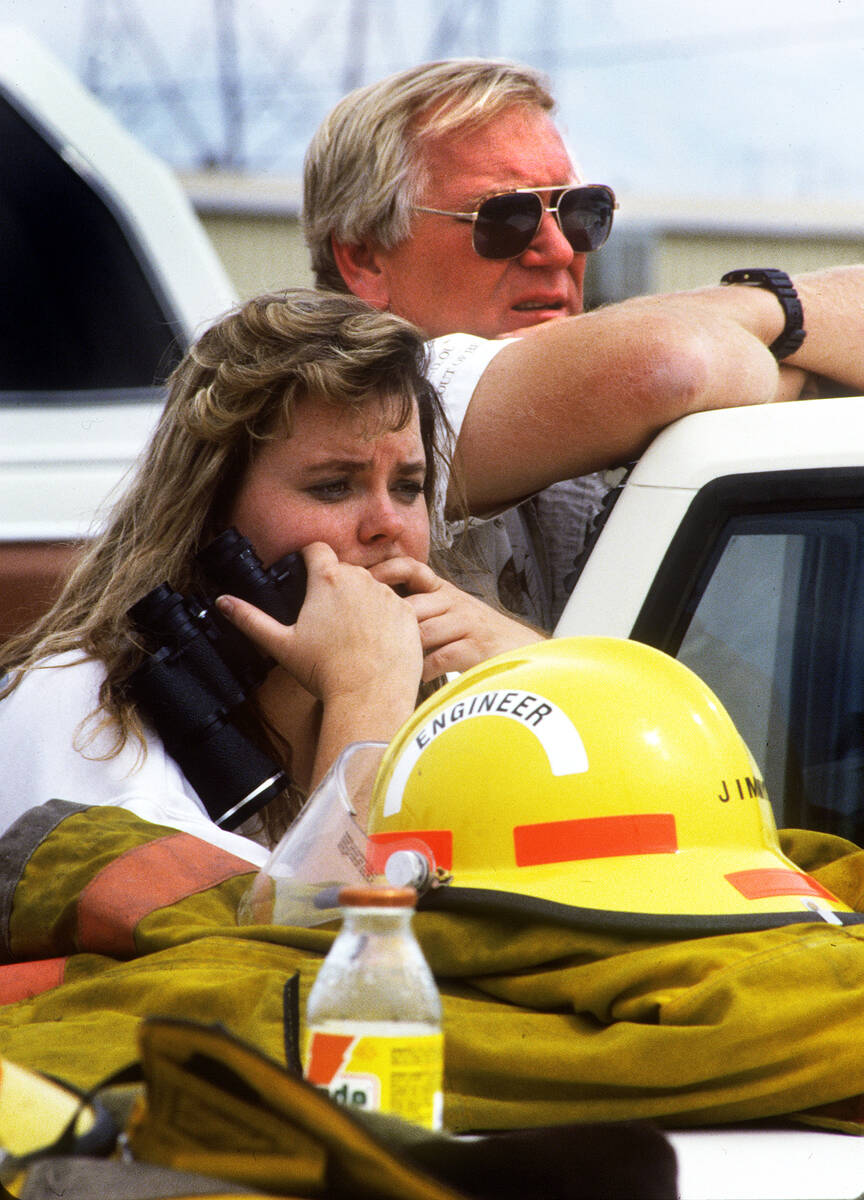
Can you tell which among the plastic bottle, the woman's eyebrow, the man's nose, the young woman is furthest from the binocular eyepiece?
the plastic bottle

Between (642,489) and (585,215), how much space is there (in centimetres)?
108

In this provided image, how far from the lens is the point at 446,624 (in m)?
2.60

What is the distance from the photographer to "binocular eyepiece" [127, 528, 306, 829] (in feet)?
7.77

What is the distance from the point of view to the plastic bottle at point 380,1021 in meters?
1.20

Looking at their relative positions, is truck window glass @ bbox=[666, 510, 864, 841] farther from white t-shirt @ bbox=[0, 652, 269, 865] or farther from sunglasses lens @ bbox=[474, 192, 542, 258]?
sunglasses lens @ bbox=[474, 192, 542, 258]

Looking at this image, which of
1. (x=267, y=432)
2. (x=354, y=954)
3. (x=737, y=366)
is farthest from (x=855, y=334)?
(x=354, y=954)

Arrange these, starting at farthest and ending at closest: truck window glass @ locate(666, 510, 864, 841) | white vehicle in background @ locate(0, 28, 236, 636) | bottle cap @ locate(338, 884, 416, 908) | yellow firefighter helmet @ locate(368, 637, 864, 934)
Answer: white vehicle in background @ locate(0, 28, 236, 636), truck window glass @ locate(666, 510, 864, 841), yellow firefighter helmet @ locate(368, 637, 864, 934), bottle cap @ locate(338, 884, 416, 908)

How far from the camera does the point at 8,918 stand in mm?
1989

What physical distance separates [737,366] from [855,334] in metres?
0.45

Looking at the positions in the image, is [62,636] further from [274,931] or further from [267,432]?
[274,931]

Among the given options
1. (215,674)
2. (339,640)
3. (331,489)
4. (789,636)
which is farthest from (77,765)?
(789,636)

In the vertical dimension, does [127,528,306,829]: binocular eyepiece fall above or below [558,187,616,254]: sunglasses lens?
below

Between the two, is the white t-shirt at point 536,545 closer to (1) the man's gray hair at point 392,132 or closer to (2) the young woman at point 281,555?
(2) the young woman at point 281,555

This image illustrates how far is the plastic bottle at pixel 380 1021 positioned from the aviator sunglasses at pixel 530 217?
7.17 ft
